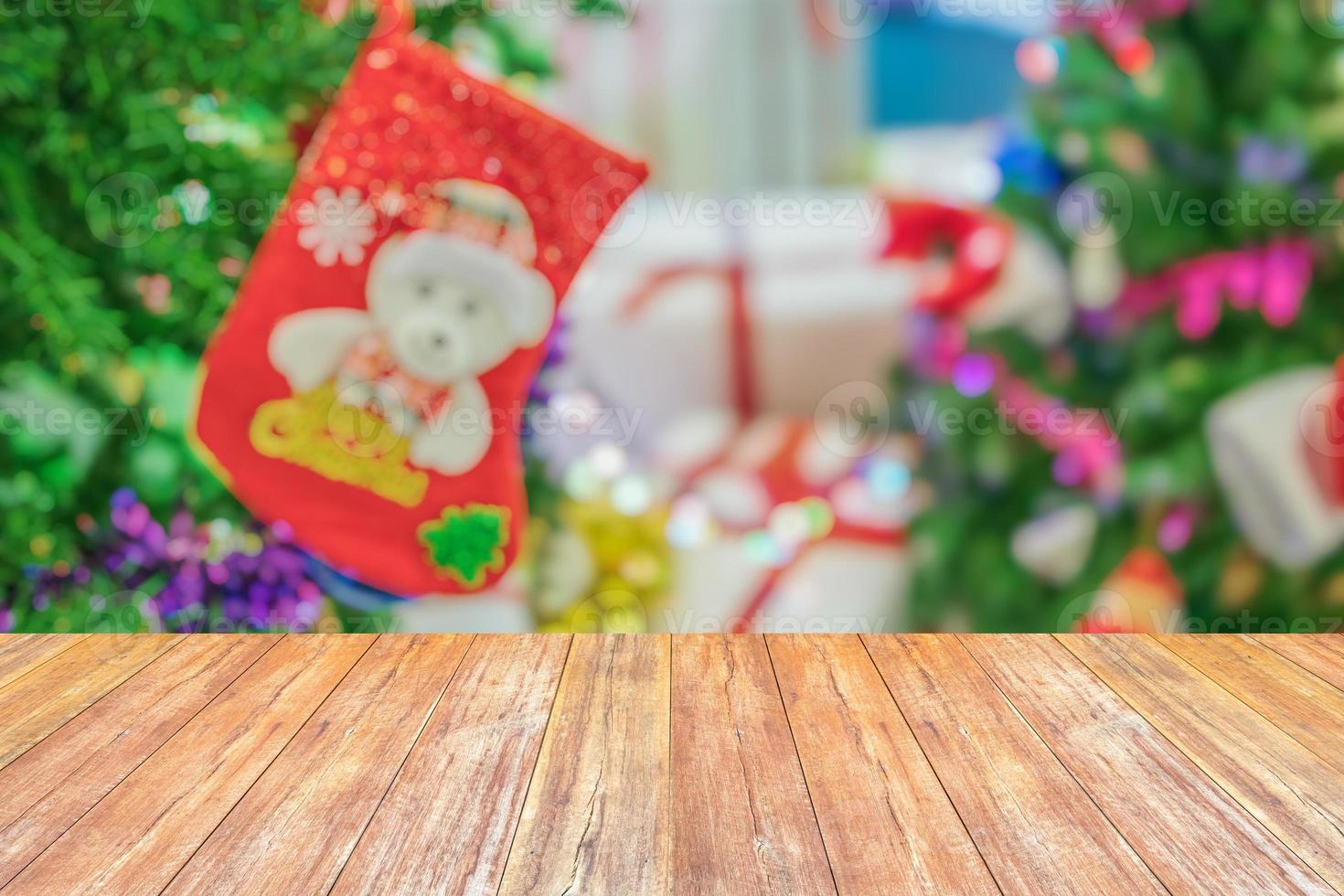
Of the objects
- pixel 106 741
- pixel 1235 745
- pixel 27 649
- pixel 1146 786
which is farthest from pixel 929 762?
pixel 27 649

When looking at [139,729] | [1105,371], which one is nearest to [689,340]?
[1105,371]

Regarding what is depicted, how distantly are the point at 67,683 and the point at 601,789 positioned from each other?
86 cm

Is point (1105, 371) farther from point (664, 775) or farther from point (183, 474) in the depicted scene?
point (183, 474)

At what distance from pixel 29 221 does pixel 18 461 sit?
0.38 m

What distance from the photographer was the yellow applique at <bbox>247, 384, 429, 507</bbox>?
1821 millimetres

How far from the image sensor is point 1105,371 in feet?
6.10

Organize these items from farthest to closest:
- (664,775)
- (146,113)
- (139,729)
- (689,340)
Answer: (689,340) → (146,113) → (139,729) → (664,775)

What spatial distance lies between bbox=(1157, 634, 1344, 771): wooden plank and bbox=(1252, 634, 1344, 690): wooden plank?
17 millimetres

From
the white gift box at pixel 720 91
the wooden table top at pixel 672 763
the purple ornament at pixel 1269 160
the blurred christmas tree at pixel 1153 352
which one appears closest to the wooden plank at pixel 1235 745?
the wooden table top at pixel 672 763

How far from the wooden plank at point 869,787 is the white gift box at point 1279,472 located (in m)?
0.64
